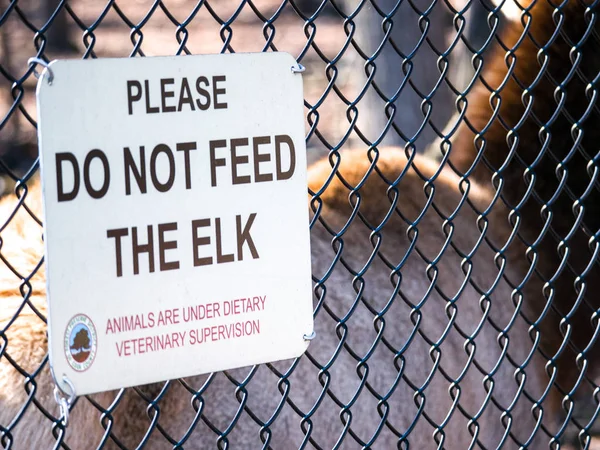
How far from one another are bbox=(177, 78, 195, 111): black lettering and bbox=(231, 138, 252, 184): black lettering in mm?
135

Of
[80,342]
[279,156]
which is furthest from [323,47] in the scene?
[80,342]

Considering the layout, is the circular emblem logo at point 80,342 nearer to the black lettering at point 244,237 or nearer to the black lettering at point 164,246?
the black lettering at point 164,246

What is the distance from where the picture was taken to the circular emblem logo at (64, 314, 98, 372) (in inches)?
66.0

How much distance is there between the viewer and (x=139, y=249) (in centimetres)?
177

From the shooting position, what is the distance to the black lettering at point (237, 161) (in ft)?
6.13

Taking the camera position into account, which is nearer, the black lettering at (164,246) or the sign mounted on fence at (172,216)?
the sign mounted on fence at (172,216)

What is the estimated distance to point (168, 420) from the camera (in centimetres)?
255

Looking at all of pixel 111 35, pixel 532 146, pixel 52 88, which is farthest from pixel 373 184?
pixel 111 35

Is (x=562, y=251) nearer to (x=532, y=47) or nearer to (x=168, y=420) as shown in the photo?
(x=532, y=47)

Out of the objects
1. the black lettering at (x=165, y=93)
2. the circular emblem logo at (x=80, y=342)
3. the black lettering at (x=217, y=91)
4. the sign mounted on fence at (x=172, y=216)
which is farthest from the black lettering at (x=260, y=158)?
the circular emblem logo at (x=80, y=342)

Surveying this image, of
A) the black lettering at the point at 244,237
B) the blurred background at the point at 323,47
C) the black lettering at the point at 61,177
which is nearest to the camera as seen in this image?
the black lettering at the point at 61,177

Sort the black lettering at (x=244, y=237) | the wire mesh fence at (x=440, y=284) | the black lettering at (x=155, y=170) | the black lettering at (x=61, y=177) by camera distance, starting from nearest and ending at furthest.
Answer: the black lettering at (x=61, y=177), the black lettering at (x=155, y=170), the black lettering at (x=244, y=237), the wire mesh fence at (x=440, y=284)

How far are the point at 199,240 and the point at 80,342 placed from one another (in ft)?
1.15

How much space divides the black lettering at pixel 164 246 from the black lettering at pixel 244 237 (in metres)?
0.16
